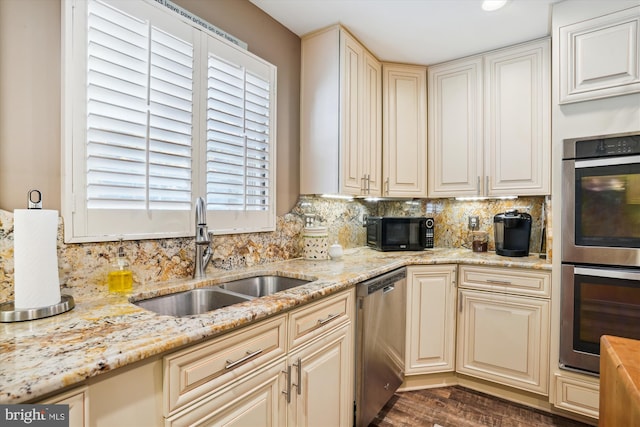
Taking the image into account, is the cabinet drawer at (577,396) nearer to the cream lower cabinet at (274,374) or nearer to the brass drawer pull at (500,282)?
the brass drawer pull at (500,282)

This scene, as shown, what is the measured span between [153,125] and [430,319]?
7.28 ft

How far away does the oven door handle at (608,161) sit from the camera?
176 cm

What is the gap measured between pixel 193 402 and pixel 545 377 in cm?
229

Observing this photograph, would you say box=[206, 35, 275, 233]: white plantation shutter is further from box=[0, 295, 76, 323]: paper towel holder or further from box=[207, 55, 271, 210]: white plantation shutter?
box=[0, 295, 76, 323]: paper towel holder

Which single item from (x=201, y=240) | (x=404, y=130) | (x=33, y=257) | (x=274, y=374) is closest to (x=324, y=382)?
(x=274, y=374)

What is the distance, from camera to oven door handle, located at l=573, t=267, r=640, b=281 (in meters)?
1.75

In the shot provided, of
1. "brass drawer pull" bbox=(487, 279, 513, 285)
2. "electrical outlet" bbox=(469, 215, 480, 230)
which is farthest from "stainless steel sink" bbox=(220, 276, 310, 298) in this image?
"electrical outlet" bbox=(469, 215, 480, 230)

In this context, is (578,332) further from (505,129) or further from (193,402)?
(193,402)

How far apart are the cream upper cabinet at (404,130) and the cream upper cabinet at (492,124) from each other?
0.28ft

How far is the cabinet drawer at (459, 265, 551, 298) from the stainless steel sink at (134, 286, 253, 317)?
1.75 metres

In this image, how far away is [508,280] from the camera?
88.6 inches

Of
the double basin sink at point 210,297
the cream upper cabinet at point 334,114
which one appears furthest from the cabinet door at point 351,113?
the double basin sink at point 210,297

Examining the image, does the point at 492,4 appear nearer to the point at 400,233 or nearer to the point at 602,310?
the point at 400,233

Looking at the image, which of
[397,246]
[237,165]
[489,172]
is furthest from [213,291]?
[489,172]
